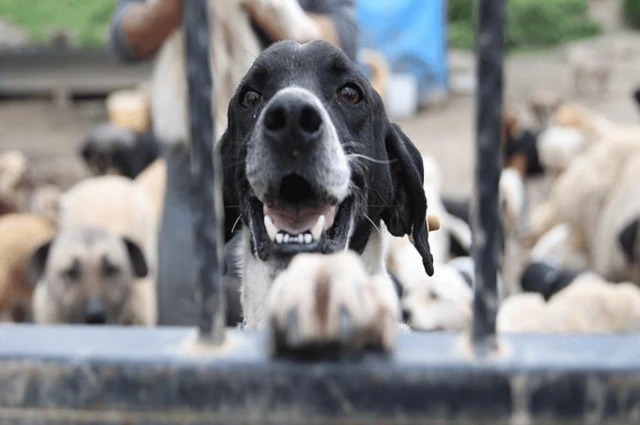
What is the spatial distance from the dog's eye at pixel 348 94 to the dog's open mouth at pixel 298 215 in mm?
329

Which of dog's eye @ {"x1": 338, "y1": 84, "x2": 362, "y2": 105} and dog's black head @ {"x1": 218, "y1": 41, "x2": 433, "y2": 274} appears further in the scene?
dog's eye @ {"x1": 338, "y1": 84, "x2": 362, "y2": 105}

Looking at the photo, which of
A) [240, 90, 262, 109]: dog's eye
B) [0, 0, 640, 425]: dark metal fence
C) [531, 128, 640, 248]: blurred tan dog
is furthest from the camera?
[531, 128, 640, 248]: blurred tan dog

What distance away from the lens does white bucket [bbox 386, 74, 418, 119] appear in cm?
1430

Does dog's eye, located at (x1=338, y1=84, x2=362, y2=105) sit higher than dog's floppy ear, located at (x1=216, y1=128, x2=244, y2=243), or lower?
higher

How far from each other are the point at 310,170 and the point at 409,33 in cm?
1279

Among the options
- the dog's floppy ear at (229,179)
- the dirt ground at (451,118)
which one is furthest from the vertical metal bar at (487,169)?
the dirt ground at (451,118)

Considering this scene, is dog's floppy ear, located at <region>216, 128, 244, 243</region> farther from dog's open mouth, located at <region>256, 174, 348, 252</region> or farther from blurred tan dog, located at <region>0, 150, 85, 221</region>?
blurred tan dog, located at <region>0, 150, 85, 221</region>

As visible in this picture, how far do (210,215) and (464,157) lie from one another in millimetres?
11123

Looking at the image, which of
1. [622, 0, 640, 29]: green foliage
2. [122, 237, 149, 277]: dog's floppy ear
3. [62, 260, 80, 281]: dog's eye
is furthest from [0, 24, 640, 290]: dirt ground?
[62, 260, 80, 281]: dog's eye

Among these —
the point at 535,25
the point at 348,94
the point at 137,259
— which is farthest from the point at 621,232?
the point at 535,25

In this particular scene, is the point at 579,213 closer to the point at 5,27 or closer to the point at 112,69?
the point at 112,69

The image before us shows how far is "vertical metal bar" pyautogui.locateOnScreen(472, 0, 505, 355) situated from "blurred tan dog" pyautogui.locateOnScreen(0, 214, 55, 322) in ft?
15.5

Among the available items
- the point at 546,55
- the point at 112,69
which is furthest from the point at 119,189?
the point at 546,55

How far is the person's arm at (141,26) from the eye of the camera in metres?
3.34
